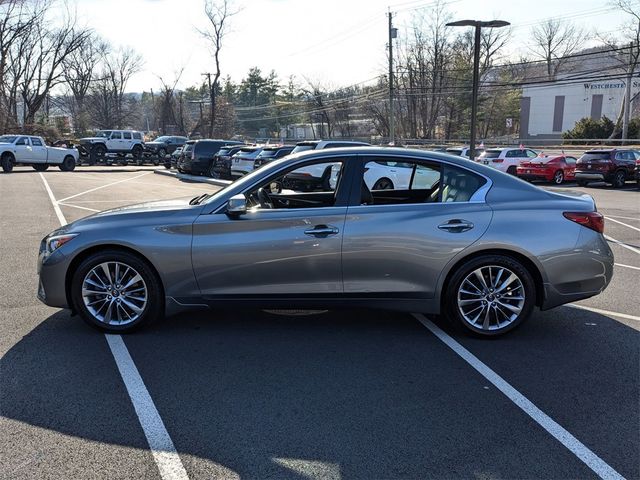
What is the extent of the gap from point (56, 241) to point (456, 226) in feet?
11.3

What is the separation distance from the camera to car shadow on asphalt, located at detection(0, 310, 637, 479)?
2959mm

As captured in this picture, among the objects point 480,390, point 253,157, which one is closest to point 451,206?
point 480,390

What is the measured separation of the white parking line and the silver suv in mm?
33211

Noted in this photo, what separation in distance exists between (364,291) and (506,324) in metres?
1.29

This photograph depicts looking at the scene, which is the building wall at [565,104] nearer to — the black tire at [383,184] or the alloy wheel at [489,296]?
the black tire at [383,184]

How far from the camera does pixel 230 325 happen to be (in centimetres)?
503

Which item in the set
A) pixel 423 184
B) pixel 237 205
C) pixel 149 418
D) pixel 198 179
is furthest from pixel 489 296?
pixel 198 179

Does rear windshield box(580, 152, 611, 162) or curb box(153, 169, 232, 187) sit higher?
rear windshield box(580, 152, 611, 162)

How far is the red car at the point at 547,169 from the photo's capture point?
23656 mm

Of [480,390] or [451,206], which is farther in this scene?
[451,206]

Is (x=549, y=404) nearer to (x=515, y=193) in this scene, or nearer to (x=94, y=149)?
(x=515, y=193)

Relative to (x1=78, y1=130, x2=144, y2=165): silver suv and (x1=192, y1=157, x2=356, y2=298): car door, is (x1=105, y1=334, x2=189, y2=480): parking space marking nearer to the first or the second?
(x1=192, y1=157, x2=356, y2=298): car door

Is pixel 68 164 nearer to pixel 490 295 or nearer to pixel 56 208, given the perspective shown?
pixel 56 208

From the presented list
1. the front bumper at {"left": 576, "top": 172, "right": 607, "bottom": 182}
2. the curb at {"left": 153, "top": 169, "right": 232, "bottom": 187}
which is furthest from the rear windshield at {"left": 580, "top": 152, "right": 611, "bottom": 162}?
the curb at {"left": 153, "top": 169, "right": 232, "bottom": 187}
